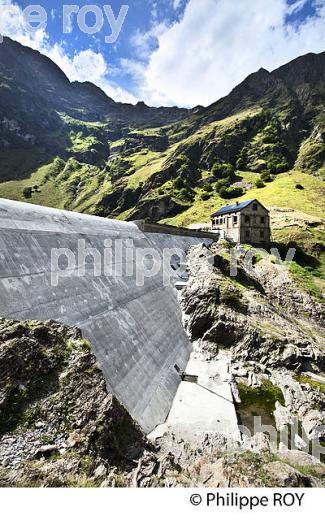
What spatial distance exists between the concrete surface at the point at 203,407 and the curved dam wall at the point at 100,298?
76cm

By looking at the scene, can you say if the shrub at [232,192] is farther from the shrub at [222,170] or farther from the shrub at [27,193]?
the shrub at [27,193]

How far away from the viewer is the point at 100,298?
21344 millimetres

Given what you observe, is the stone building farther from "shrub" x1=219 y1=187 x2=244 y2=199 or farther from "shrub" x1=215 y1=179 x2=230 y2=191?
"shrub" x1=215 y1=179 x2=230 y2=191

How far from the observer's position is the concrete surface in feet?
61.7

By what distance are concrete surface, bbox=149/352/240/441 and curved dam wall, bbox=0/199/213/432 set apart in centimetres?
76

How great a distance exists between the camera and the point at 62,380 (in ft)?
37.2

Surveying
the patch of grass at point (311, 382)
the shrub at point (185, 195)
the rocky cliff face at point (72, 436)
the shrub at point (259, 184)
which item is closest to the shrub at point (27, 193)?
the shrub at point (185, 195)

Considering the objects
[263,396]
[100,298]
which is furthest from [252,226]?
[100,298]

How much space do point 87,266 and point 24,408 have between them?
14.6m

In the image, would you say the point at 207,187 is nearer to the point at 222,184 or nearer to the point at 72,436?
the point at 222,184

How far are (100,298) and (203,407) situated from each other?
1109 centimetres

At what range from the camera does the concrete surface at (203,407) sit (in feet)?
61.7

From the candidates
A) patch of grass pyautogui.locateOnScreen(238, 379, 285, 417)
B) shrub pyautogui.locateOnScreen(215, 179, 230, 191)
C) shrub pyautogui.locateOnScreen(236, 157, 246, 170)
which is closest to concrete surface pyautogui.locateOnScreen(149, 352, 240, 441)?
patch of grass pyautogui.locateOnScreen(238, 379, 285, 417)

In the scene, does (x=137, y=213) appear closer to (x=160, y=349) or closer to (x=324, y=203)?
(x=324, y=203)
